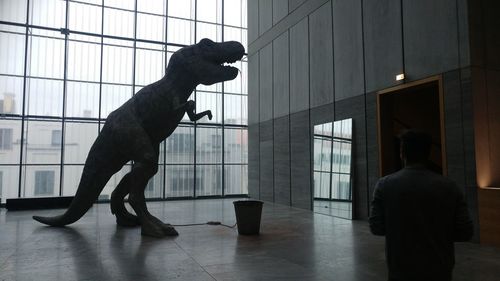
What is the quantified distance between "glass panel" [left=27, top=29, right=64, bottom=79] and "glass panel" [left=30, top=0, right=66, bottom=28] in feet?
1.21

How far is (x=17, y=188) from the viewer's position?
43.0 ft

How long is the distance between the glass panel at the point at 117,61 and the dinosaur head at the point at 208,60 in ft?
28.0

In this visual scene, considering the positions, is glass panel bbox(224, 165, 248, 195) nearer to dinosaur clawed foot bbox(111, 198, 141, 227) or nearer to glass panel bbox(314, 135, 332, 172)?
glass panel bbox(314, 135, 332, 172)

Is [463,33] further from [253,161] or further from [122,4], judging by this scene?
[122,4]

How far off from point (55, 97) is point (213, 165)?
6.56m

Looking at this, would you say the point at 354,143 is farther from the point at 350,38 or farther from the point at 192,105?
the point at 192,105

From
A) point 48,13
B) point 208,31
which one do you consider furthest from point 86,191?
point 208,31

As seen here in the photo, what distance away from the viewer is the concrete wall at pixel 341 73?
6.67m

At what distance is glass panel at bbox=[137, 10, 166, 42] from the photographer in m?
15.7

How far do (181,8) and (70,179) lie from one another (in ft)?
27.8

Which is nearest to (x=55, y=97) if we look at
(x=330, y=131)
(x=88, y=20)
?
(x=88, y=20)

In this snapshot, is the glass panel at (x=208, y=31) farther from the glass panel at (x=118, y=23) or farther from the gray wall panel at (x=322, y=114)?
the gray wall panel at (x=322, y=114)

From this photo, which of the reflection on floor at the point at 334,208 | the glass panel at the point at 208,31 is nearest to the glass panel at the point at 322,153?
the reflection on floor at the point at 334,208

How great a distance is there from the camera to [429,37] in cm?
721
